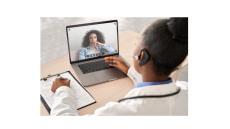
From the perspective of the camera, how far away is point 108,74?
1317 millimetres

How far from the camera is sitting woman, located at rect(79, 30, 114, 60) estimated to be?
138cm

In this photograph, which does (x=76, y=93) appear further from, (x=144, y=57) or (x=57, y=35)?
(x=57, y=35)

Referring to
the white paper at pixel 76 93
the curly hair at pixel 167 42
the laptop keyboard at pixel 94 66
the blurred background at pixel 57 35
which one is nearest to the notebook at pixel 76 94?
the white paper at pixel 76 93

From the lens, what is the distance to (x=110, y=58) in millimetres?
1414

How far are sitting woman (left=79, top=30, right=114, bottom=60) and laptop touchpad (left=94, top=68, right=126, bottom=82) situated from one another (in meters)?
0.19

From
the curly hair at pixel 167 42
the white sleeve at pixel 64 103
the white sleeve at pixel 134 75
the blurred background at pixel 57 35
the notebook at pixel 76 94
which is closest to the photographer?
the curly hair at pixel 167 42

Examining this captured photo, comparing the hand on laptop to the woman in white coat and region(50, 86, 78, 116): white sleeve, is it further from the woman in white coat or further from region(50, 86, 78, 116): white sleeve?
the woman in white coat

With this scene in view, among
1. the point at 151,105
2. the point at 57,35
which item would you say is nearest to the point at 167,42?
the point at 151,105

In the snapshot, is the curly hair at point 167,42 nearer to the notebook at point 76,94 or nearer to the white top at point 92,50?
the notebook at point 76,94

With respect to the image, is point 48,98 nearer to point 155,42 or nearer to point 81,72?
point 81,72

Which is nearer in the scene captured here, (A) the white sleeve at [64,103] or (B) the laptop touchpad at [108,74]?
(A) the white sleeve at [64,103]

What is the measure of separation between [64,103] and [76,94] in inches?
5.7

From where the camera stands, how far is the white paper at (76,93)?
1.07 m

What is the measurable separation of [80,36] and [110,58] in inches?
11.0
